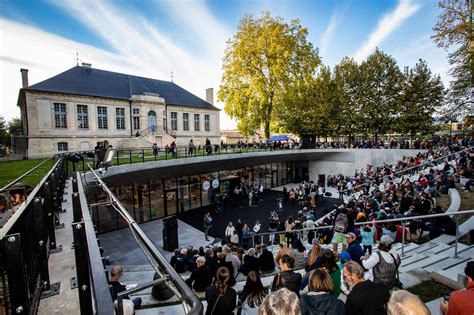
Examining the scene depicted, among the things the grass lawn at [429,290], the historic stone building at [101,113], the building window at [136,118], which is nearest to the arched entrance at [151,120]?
the historic stone building at [101,113]

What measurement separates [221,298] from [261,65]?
29474 mm

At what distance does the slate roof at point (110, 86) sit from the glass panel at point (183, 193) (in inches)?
608

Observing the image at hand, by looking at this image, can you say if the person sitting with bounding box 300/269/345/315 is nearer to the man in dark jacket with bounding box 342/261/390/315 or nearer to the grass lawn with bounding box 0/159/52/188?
the man in dark jacket with bounding box 342/261/390/315

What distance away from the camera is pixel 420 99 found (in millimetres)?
27766

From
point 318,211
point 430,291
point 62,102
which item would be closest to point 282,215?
point 318,211

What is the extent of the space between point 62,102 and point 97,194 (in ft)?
48.2

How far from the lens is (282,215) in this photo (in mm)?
19344

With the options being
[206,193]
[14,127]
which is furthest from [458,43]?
[14,127]

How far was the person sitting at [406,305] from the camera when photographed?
2414mm

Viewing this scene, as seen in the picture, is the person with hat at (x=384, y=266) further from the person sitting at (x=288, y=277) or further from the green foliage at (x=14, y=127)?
the green foliage at (x=14, y=127)

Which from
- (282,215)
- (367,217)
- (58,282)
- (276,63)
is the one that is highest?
(276,63)

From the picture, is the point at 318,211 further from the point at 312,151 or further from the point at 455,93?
the point at 455,93

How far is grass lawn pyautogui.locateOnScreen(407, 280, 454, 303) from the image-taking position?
4.95m

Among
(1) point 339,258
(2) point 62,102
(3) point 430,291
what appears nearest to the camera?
(3) point 430,291
